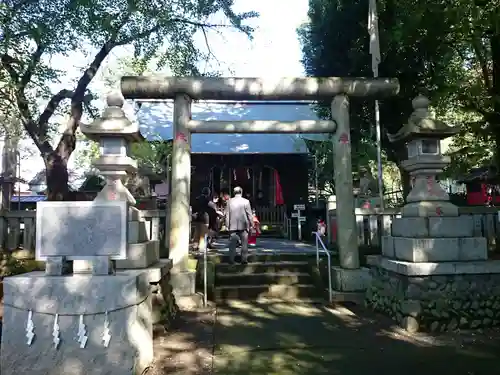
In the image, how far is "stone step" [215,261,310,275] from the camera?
796cm

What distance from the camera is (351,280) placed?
24.2 feet

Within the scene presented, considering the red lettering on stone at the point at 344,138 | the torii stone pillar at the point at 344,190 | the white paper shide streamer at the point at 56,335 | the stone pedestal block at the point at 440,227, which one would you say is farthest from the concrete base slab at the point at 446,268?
the white paper shide streamer at the point at 56,335

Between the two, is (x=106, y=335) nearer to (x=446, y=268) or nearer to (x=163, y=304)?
(x=163, y=304)

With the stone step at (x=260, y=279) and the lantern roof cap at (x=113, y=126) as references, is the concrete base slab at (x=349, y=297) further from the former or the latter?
the lantern roof cap at (x=113, y=126)

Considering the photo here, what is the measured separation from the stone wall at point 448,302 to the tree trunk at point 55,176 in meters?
9.21

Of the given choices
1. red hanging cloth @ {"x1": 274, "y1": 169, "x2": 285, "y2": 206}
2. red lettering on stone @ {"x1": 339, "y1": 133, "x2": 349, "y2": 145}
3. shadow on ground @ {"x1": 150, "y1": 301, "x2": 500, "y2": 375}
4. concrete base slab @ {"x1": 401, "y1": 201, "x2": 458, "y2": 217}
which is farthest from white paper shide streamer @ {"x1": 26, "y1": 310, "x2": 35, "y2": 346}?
red hanging cloth @ {"x1": 274, "y1": 169, "x2": 285, "y2": 206}

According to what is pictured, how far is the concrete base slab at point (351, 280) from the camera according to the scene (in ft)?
24.1

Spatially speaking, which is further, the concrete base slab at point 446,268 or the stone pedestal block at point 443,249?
the stone pedestal block at point 443,249

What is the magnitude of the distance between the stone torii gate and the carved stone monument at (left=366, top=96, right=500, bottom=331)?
1.53 m

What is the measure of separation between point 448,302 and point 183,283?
423cm

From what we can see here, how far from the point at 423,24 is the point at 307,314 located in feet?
19.1

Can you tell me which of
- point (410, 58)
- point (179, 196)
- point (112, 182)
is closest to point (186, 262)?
point (179, 196)

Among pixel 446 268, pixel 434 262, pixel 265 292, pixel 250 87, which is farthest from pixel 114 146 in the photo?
pixel 446 268

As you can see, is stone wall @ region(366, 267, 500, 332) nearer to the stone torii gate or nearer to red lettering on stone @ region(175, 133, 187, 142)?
the stone torii gate
